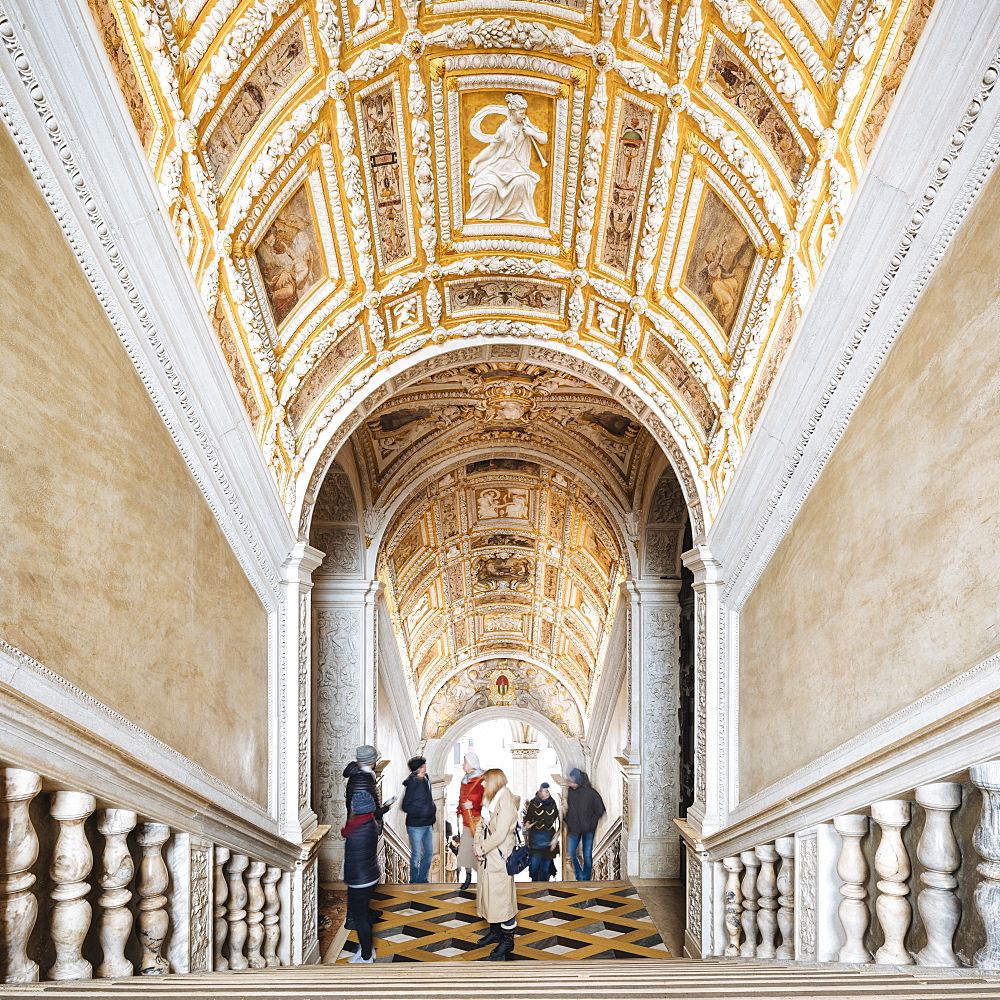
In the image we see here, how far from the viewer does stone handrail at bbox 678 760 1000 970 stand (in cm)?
304

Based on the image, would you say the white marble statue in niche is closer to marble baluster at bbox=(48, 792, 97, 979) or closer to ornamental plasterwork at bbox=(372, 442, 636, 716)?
ornamental plasterwork at bbox=(372, 442, 636, 716)

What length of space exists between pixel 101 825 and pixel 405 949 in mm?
4808

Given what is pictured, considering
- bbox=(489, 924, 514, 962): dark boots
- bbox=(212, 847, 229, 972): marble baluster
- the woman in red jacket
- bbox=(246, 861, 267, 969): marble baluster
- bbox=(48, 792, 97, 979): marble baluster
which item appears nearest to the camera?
bbox=(48, 792, 97, 979): marble baluster

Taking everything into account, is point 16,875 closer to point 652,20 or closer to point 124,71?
point 124,71

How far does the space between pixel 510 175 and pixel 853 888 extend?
5.41 meters

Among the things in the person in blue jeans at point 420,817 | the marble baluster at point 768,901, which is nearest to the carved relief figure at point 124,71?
the marble baluster at point 768,901

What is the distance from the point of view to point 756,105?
17.9ft

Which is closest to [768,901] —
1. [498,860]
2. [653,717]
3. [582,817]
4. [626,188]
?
[498,860]

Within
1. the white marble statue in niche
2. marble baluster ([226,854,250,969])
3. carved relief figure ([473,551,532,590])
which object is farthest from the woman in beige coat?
carved relief figure ([473,551,532,590])

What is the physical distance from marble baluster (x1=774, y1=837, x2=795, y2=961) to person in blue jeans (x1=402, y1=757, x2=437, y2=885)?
6.24 m

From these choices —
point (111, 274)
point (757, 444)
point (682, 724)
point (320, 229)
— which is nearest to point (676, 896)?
point (682, 724)

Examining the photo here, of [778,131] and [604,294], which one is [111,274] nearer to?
[778,131]

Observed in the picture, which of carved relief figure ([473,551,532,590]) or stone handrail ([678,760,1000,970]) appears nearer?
stone handrail ([678,760,1000,970])

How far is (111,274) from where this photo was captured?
13.7 ft
